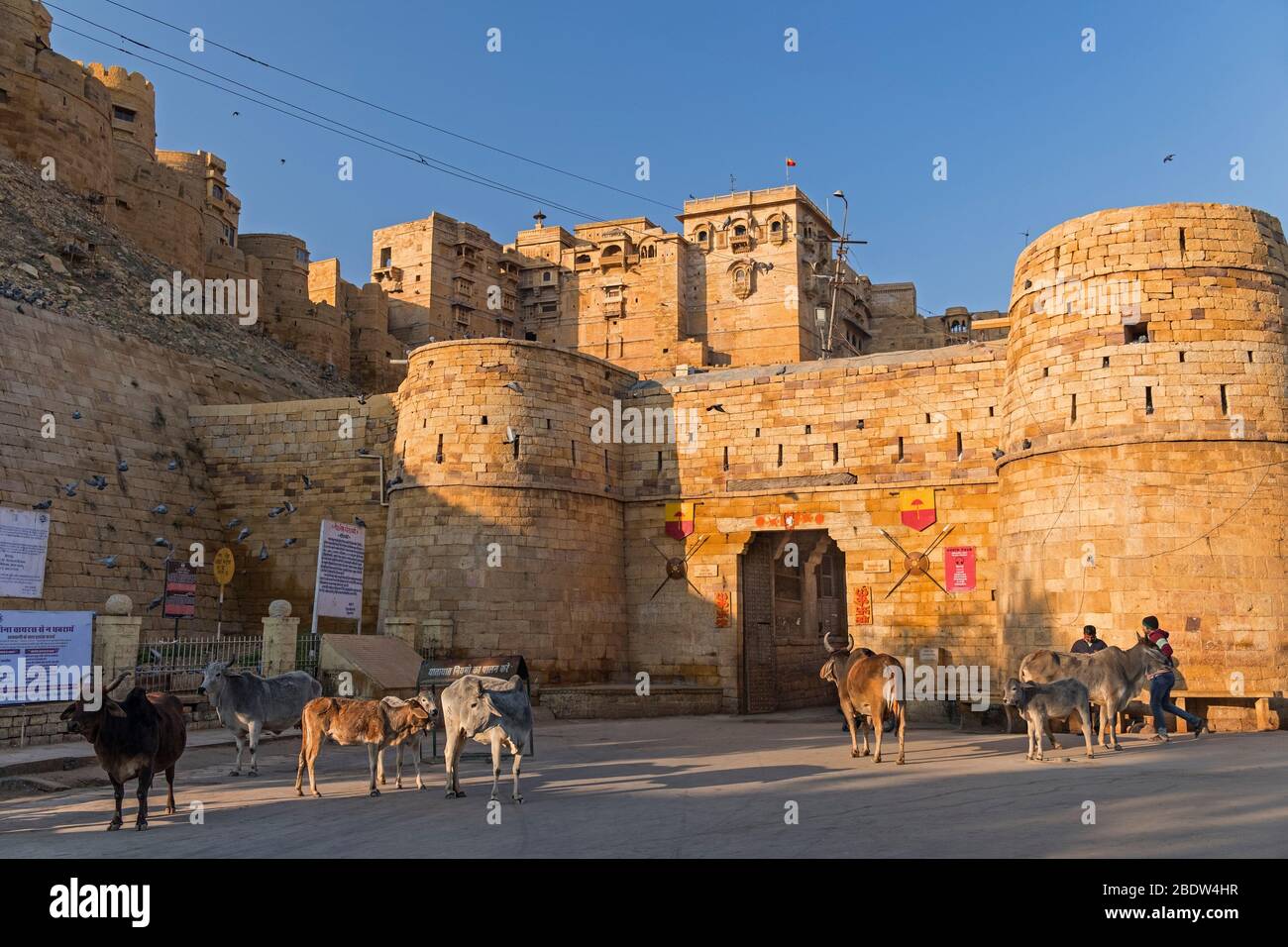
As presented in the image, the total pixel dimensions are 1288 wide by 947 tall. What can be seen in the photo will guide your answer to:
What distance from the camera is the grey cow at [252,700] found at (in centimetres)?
1141

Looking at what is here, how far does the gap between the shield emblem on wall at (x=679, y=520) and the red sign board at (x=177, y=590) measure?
10.4 metres

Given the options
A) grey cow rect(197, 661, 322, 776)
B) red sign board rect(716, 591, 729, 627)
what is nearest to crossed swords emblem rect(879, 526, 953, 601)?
red sign board rect(716, 591, 729, 627)

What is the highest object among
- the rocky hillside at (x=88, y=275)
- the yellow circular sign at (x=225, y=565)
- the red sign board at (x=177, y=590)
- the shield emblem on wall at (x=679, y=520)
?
the rocky hillside at (x=88, y=275)

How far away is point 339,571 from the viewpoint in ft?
62.5

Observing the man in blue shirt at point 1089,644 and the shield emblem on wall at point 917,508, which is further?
the shield emblem on wall at point 917,508

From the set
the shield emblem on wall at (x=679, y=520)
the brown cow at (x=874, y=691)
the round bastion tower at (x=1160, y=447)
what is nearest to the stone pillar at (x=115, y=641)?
the brown cow at (x=874, y=691)

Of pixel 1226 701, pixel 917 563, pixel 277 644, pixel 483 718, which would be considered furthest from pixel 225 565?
pixel 1226 701

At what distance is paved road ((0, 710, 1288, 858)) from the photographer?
7.00 meters

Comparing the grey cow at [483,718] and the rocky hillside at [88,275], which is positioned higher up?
the rocky hillside at [88,275]

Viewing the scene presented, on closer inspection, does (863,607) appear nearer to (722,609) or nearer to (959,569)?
(959,569)

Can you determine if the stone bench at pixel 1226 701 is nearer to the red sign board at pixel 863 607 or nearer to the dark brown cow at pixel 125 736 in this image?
the red sign board at pixel 863 607

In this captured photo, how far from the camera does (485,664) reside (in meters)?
14.0

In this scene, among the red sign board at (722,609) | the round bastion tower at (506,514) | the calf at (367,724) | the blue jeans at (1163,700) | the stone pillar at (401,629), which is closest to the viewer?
the calf at (367,724)

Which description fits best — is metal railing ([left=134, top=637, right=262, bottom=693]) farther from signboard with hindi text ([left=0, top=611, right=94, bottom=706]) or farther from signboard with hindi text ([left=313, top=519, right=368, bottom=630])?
signboard with hindi text ([left=313, top=519, right=368, bottom=630])
